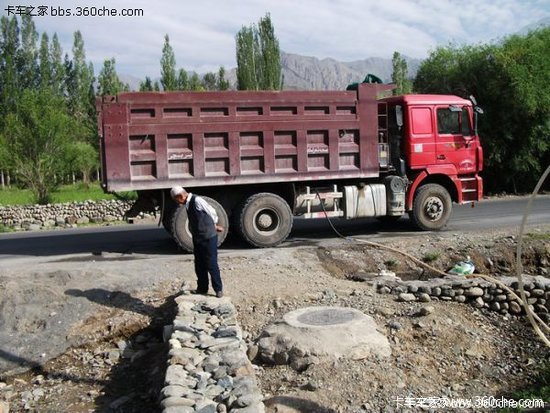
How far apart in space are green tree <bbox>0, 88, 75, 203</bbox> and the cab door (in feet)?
47.4

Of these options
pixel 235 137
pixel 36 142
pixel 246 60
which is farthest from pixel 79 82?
pixel 235 137

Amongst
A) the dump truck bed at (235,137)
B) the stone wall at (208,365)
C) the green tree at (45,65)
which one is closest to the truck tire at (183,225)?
the dump truck bed at (235,137)

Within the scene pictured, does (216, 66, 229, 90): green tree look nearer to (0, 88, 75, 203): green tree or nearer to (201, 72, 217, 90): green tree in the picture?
(201, 72, 217, 90): green tree

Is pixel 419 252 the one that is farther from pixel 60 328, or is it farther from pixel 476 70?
pixel 476 70

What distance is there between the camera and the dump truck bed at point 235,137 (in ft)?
30.7

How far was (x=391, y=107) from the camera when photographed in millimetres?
11305

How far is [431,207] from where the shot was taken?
37.7ft

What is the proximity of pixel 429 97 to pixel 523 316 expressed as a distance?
5.10 metres

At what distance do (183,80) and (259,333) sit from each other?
3739 centimetres

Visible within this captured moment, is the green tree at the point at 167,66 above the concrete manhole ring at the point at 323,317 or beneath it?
above

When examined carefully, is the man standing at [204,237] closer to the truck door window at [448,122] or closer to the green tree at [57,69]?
the truck door window at [448,122]

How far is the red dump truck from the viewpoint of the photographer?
9469 mm

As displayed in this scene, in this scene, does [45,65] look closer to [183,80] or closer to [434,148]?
[183,80]

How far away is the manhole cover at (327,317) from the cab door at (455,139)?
5.86m
